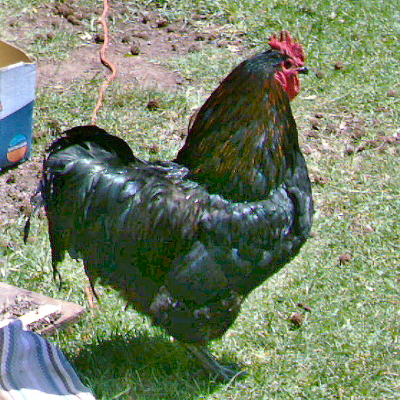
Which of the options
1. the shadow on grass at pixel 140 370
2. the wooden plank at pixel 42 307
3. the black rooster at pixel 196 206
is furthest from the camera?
the wooden plank at pixel 42 307

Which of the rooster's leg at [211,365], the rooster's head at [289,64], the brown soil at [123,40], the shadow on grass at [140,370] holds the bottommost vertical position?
the shadow on grass at [140,370]

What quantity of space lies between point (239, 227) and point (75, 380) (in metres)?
1.01

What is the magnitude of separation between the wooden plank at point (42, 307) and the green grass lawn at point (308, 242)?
0.09m

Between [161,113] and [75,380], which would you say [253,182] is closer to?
[75,380]

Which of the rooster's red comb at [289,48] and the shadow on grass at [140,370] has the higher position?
the rooster's red comb at [289,48]

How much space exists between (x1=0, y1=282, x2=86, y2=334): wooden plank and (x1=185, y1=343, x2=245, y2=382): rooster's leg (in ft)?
1.97

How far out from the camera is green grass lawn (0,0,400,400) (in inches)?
148

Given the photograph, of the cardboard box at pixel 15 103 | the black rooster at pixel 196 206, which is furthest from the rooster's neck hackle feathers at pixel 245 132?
the cardboard box at pixel 15 103

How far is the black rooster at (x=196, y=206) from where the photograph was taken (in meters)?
3.26

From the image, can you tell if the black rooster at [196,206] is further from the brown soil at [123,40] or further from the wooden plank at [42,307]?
the brown soil at [123,40]

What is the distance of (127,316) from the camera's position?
4.04 m

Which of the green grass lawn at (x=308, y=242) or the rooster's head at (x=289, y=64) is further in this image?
the green grass lawn at (x=308, y=242)

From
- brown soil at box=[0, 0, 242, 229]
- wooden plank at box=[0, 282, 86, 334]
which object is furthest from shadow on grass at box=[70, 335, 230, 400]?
brown soil at box=[0, 0, 242, 229]

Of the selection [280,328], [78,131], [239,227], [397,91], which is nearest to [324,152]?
[397,91]
